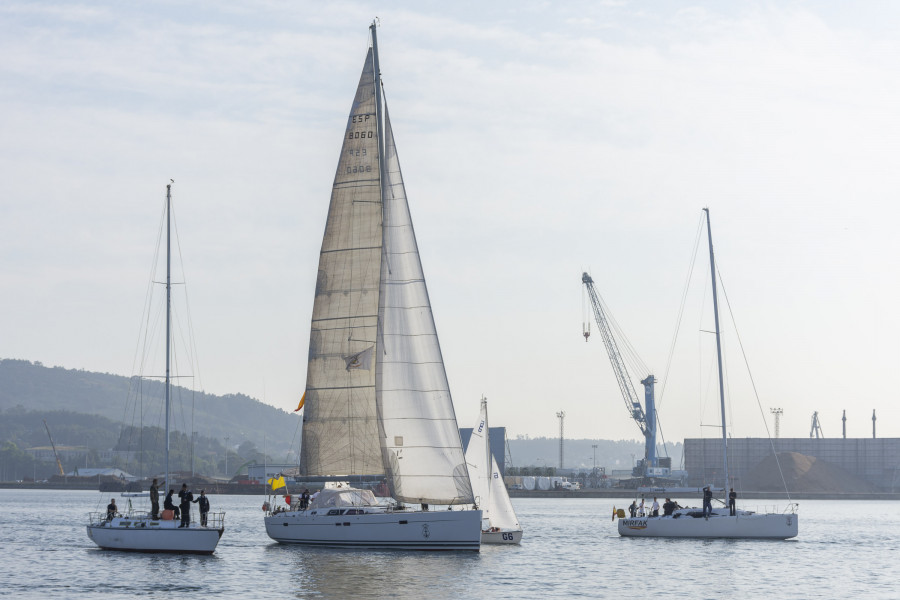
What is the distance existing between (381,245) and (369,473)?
418 inches

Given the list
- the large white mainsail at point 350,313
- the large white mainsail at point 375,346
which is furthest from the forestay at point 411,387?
the large white mainsail at point 350,313

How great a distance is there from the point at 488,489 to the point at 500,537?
11.2 feet

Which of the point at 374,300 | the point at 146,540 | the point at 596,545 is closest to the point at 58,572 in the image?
the point at 146,540

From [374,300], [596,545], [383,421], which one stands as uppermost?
[374,300]

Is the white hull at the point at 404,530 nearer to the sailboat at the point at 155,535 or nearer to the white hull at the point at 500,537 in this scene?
the sailboat at the point at 155,535

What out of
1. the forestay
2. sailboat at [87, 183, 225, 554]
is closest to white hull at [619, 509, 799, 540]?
the forestay

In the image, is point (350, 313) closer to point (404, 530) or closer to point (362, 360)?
point (362, 360)

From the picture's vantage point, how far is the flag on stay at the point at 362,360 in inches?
2253

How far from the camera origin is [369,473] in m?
56.8

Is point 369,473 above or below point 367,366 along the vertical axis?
below

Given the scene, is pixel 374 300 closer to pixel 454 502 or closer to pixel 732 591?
pixel 454 502

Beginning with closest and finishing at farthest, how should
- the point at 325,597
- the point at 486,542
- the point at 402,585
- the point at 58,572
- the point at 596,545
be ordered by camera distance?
the point at 325,597
the point at 402,585
the point at 58,572
the point at 486,542
the point at 596,545

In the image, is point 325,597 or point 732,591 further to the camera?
point 732,591

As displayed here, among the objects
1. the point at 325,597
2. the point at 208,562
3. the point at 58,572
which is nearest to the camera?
the point at 325,597
